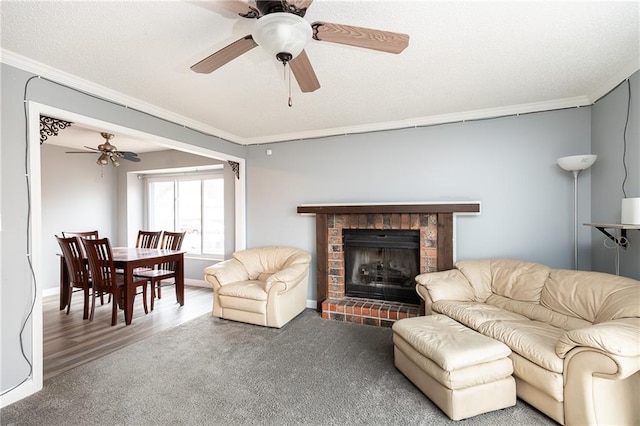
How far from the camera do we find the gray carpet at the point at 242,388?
6.24 ft

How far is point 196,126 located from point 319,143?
158cm

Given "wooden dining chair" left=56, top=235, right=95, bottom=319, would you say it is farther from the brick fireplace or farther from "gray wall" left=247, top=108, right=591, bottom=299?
the brick fireplace

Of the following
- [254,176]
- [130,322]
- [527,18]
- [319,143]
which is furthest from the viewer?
[254,176]

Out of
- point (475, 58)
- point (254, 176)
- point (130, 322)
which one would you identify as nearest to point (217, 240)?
point (254, 176)

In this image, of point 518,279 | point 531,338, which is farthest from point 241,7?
point 518,279

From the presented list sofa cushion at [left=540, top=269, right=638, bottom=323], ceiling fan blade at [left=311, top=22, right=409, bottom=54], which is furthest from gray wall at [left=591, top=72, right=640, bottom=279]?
ceiling fan blade at [left=311, top=22, right=409, bottom=54]

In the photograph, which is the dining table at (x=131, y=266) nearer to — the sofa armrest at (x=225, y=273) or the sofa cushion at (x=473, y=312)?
the sofa armrest at (x=225, y=273)

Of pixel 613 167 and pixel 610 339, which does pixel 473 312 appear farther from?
pixel 613 167

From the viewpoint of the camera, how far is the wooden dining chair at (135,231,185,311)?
4.09 metres

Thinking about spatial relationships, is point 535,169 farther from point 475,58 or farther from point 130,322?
point 130,322

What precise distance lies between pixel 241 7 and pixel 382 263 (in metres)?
3.18

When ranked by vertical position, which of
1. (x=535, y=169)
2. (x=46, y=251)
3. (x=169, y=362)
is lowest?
(x=169, y=362)

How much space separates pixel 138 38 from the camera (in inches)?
77.3

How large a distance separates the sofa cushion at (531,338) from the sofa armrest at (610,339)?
74 mm
